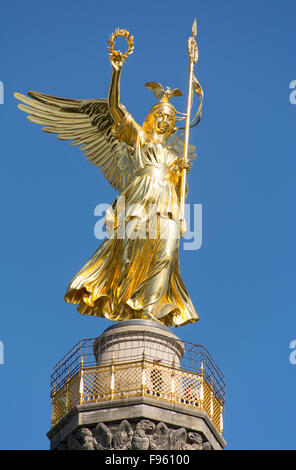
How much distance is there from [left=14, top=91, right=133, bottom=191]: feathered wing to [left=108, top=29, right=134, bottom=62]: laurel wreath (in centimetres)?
220

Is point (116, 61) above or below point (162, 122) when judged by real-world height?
above

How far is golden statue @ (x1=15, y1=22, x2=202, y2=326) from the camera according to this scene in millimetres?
38750

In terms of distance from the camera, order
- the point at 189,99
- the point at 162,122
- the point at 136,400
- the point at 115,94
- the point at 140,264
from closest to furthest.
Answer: the point at 136,400 < the point at 140,264 < the point at 115,94 < the point at 162,122 < the point at 189,99

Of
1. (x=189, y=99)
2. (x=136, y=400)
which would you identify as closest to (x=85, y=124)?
(x=189, y=99)

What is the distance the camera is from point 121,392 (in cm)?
3553

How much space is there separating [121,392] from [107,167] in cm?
850

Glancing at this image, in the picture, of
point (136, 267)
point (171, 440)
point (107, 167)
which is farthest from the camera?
point (107, 167)

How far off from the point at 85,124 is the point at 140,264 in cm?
516

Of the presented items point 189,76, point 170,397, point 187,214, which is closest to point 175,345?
point 170,397

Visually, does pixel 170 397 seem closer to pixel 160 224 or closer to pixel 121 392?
pixel 121 392

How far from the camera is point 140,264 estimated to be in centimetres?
3894

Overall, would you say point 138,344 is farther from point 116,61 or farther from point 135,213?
point 116,61

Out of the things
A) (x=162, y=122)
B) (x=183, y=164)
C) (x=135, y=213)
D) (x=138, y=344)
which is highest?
(x=162, y=122)

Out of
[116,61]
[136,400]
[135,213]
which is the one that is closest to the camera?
[136,400]
